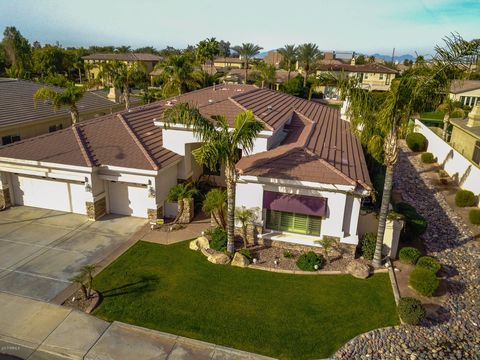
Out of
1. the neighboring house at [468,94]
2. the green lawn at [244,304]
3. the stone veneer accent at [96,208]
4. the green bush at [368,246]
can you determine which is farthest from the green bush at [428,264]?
the neighboring house at [468,94]

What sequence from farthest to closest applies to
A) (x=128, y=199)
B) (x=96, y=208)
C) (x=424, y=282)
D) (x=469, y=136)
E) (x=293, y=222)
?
(x=469, y=136)
(x=128, y=199)
(x=96, y=208)
(x=293, y=222)
(x=424, y=282)

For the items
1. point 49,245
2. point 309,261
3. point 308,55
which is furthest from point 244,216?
point 308,55

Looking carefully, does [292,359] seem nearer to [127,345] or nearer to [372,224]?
[127,345]

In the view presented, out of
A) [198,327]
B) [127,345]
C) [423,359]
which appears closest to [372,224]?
[423,359]

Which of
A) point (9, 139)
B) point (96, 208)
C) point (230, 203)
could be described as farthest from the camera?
point (9, 139)

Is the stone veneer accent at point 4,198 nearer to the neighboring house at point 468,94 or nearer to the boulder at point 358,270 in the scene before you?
the boulder at point 358,270

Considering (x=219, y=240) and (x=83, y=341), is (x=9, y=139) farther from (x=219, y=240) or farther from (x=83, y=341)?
(x=83, y=341)

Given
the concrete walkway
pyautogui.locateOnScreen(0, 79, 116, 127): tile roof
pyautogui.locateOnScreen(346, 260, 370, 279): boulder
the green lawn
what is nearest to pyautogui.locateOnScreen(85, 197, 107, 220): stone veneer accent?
the green lawn

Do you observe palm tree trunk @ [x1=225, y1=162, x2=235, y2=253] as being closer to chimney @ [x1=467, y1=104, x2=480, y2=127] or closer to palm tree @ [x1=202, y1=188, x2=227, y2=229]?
palm tree @ [x1=202, y1=188, x2=227, y2=229]
